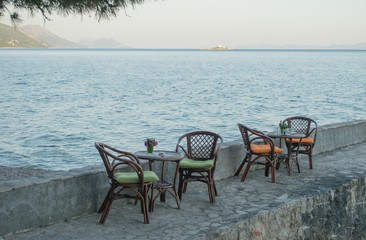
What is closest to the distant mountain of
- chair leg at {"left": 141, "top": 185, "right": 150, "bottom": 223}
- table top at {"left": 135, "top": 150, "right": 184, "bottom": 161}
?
Result: table top at {"left": 135, "top": 150, "right": 184, "bottom": 161}

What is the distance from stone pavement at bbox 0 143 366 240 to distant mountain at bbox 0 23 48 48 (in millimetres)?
123657

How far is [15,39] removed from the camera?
153000 millimetres

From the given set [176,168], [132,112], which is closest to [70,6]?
[176,168]

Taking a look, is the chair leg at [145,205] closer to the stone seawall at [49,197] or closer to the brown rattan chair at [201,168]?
the stone seawall at [49,197]

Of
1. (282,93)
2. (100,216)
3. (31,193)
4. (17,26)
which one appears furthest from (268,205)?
(282,93)

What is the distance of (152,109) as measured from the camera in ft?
101

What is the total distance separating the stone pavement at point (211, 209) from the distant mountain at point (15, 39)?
123657mm

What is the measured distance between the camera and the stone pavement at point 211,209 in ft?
16.1

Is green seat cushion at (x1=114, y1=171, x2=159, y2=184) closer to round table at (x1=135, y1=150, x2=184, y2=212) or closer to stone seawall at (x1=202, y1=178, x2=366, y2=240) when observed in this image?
round table at (x1=135, y1=150, x2=184, y2=212)

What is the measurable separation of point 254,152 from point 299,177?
885 mm

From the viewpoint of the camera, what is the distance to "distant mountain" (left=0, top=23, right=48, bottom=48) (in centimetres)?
12925

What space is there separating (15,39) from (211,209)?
520 feet

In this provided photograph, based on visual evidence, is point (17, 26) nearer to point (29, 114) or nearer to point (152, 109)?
point (29, 114)

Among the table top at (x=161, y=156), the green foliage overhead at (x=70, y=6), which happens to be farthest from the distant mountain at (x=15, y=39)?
the table top at (x=161, y=156)
